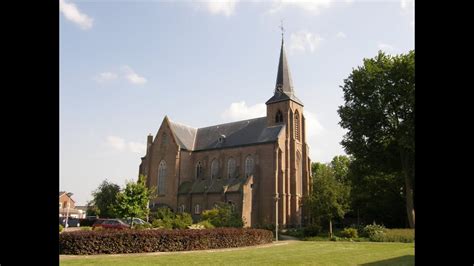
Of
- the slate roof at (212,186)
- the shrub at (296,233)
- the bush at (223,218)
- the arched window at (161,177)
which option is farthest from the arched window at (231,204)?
the arched window at (161,177)

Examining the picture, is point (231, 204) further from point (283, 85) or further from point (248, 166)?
point (283, 85)

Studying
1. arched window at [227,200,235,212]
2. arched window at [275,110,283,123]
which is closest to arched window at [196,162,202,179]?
arched window at [227,200,235,212]

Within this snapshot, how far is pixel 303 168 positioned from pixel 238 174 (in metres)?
8.56

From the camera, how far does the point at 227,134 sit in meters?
57.9

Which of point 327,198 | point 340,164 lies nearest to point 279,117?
point 327,198

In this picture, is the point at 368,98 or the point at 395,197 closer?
the point at 368,98

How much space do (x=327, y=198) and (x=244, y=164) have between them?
14074mm

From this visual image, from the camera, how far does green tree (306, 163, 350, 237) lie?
4116 cm

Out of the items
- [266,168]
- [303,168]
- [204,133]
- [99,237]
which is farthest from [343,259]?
[204,133]

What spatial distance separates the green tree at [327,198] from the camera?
4116cm

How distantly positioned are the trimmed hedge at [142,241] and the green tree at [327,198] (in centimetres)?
1887

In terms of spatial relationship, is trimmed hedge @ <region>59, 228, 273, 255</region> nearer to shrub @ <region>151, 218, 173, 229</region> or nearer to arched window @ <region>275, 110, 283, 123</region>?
shrub @ <region>151, 218, 173, 229</region>
